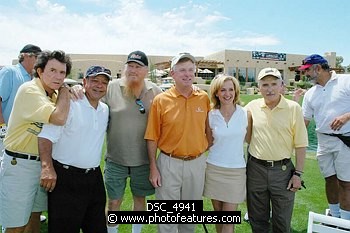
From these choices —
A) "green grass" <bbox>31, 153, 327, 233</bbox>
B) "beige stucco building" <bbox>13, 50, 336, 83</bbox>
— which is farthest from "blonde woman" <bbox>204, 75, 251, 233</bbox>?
"beige stucco building" <bbox>13, 50, 336, 83</bbox>

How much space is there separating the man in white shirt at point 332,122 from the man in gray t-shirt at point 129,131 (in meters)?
2.32

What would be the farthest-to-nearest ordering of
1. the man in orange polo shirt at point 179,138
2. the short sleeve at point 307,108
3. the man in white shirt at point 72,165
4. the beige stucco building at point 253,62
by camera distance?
the beige stucco building at point 253,62 < the short sleeve at point 307,108 < the man in orange polo shirt at point 179,138 < the man in white shirt at point 72,165

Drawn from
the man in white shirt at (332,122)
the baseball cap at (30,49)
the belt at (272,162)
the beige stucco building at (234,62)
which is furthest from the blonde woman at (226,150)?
the beige stucco building at (234,62)

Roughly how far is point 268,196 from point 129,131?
1.72 meters

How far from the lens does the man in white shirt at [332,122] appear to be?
3973 millimetres

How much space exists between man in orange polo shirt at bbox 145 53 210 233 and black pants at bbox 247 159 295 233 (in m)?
0.61

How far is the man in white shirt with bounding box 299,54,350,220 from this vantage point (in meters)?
3.97

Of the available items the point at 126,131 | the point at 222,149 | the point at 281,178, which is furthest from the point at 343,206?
the point at 126,131

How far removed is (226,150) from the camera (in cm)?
317

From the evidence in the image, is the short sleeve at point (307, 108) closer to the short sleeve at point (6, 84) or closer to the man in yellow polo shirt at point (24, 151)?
the man in yellow polo shirt at point (24, 151)

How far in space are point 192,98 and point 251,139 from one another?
832 mm

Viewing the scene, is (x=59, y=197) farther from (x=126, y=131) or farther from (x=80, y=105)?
(x=126, y=131)

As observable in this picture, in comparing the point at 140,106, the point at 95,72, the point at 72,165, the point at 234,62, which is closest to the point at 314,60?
the point at 140,106

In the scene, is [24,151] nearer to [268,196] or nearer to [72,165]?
[72,165]
